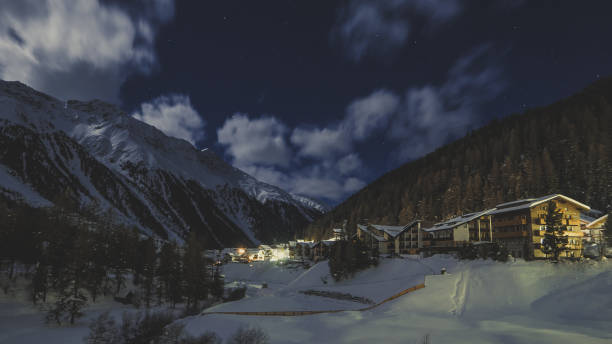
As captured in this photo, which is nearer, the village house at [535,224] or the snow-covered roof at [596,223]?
the village house at [535,224]

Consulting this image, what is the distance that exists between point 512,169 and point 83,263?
115 metres

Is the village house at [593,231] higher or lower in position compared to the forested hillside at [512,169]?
lower

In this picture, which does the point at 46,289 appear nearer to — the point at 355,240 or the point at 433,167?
the point at 355,240

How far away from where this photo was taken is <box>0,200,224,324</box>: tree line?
154 feet

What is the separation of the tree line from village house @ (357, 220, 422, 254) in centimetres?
3665

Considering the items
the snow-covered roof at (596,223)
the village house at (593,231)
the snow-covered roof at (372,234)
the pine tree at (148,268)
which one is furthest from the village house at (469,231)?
the pine tree at (148,268)

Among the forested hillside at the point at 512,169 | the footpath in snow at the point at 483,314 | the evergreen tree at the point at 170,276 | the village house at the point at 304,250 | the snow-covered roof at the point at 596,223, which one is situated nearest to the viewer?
the footpath in snow at the point at 483,314

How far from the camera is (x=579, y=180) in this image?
85.4 m

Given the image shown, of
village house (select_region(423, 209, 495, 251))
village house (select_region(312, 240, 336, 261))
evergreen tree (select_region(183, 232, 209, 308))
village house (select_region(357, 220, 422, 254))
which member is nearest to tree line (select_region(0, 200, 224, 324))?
evergreen tree (select_region(183, 232, 209, 308))

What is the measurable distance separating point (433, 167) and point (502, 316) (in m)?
136

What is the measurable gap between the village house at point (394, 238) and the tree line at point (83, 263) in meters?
36.6

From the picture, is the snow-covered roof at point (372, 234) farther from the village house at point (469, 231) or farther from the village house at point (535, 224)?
the village house at point (535, 224)

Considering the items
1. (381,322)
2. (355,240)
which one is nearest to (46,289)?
(381,322)

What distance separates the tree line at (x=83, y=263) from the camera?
154ft
